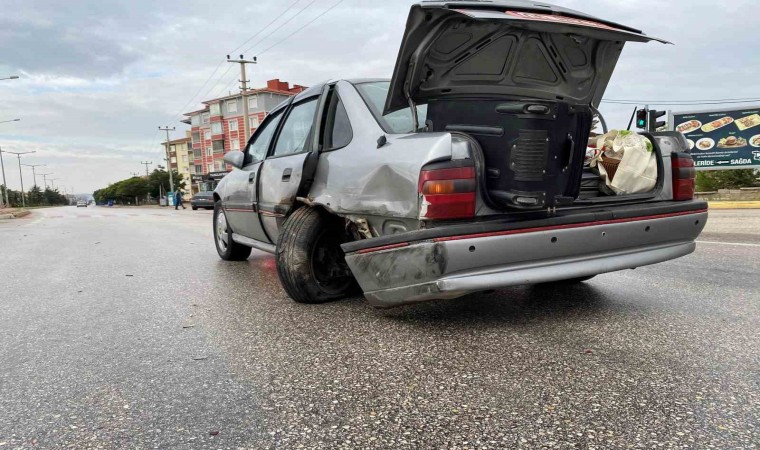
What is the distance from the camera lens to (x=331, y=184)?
3.57 metres

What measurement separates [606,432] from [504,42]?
6.31ft

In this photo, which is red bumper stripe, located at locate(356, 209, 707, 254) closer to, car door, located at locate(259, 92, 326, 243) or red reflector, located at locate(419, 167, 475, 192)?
red reflector, located at locate(419, 167, 475, 192)

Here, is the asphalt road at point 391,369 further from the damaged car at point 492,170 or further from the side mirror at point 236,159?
the side mirror at point 236,159

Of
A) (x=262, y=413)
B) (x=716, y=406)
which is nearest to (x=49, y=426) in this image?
(x=262, y=413)

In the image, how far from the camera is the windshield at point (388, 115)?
327cm

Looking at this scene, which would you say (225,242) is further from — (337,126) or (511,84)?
(511,84)

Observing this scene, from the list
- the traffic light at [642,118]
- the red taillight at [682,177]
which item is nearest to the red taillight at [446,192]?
the red taillight at [682,177]

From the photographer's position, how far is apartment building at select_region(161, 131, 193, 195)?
350 feet

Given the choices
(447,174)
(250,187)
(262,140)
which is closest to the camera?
(447,174)

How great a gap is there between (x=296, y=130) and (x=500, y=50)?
2.19 meters

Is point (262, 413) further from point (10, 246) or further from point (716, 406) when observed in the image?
point (10, 246)

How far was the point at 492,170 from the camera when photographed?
2.85 meters

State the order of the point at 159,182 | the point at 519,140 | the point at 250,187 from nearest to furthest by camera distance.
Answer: the point at 519,140, the point at 250,187, the point at 159,182

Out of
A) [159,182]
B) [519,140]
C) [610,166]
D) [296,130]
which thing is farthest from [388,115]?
[159,182]
